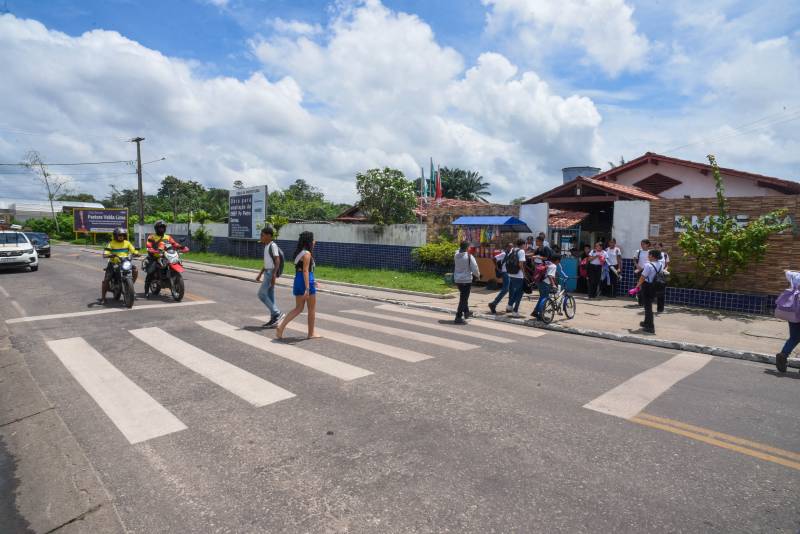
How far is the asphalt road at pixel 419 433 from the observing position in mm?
2955

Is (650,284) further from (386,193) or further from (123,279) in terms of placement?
(386,193)

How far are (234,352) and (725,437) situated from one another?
5824mm

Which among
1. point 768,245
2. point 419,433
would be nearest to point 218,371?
point 419,433

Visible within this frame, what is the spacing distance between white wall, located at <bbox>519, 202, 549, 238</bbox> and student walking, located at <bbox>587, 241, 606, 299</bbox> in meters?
2.23

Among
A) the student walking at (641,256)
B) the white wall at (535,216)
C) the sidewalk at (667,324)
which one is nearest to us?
A: the sidewalk at (667,324)

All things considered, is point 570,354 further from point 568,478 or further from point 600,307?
point 600,307

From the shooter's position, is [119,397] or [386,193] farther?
[386,193]

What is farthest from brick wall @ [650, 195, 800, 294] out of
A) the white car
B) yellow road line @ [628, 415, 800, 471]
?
→ the white car

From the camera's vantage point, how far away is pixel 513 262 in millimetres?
10094

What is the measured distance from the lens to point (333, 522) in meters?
2.83

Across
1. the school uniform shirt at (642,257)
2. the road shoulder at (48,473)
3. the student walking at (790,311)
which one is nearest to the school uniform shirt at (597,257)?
the school uniform shirt at (642,257)

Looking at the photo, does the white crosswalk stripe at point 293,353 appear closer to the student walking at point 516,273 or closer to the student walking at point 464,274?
the student walking at point 464,274

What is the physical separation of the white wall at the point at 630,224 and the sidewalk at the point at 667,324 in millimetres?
1702

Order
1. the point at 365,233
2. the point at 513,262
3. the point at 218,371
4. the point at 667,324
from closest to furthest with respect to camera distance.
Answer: the point at 218,371, the point at 667,324, the point at 513,262, the point at 365,233
